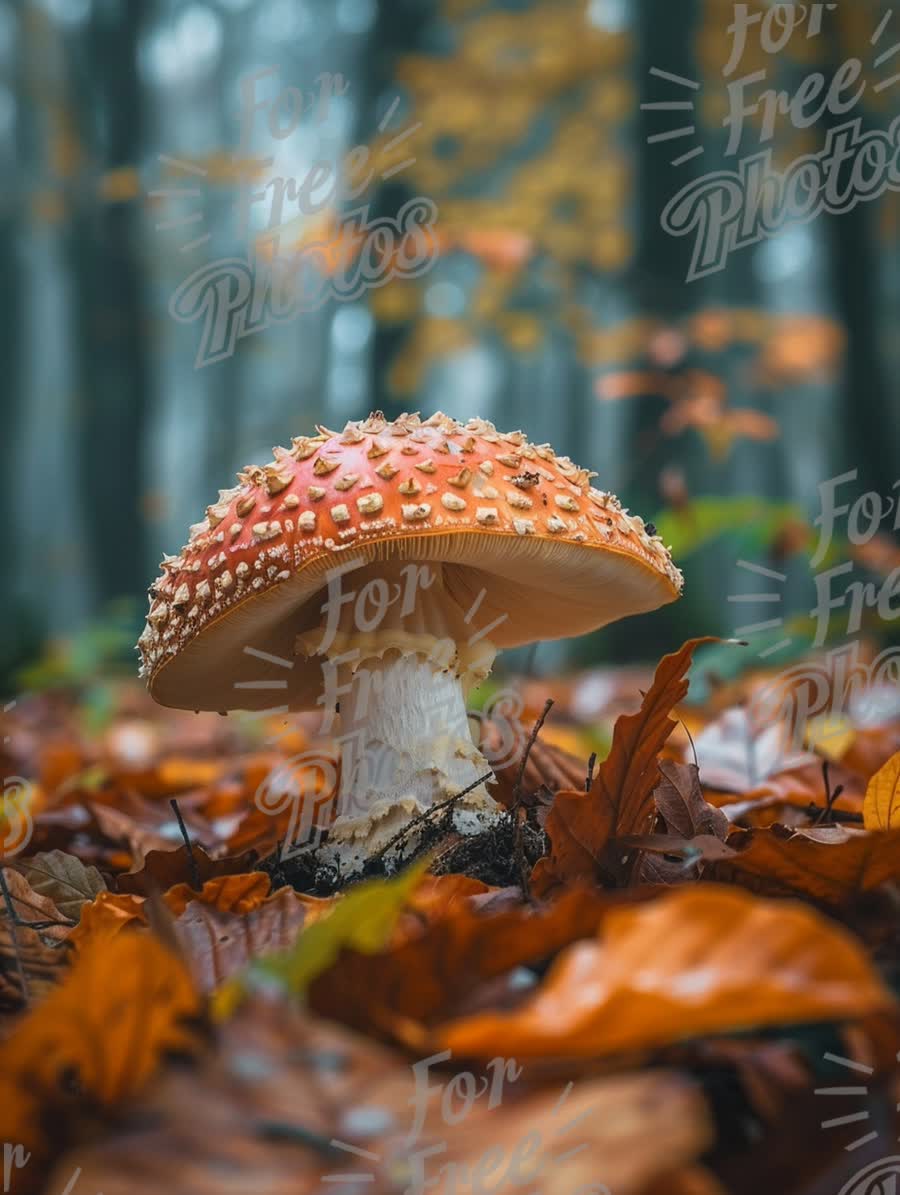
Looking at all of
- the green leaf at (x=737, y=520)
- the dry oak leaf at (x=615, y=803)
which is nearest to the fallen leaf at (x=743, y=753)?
the dry oak leaf at (x=615, y=803)

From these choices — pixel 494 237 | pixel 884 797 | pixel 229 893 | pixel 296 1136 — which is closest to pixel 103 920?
pixel 229 893

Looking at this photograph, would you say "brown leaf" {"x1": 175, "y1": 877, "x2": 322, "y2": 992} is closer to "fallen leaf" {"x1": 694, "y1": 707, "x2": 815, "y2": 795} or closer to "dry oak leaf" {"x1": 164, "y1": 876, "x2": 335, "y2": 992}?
"dry oak leaf" {"x1": 164, "y1": 876, "x2": 335, "y2": 992}

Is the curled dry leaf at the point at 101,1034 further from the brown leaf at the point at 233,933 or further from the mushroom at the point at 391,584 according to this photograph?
the mushroom at the point at 391,584

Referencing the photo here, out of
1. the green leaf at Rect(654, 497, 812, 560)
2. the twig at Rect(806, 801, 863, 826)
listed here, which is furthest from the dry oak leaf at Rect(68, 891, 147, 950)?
the green leaf at Rect(654, 497, 812, 560)

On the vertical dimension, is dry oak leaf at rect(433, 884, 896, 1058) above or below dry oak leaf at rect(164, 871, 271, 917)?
above

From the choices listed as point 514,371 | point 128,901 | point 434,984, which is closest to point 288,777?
point 128,901

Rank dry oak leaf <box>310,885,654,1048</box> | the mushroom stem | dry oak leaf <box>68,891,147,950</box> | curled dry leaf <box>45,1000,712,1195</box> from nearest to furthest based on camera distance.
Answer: curled dry leaf <box>45,1000,712,1195</box>
dry oak leaf <box>310,885,654,1048</box>
dry oak leaf <box>68,891,147,950</box>
the mushroom stem
